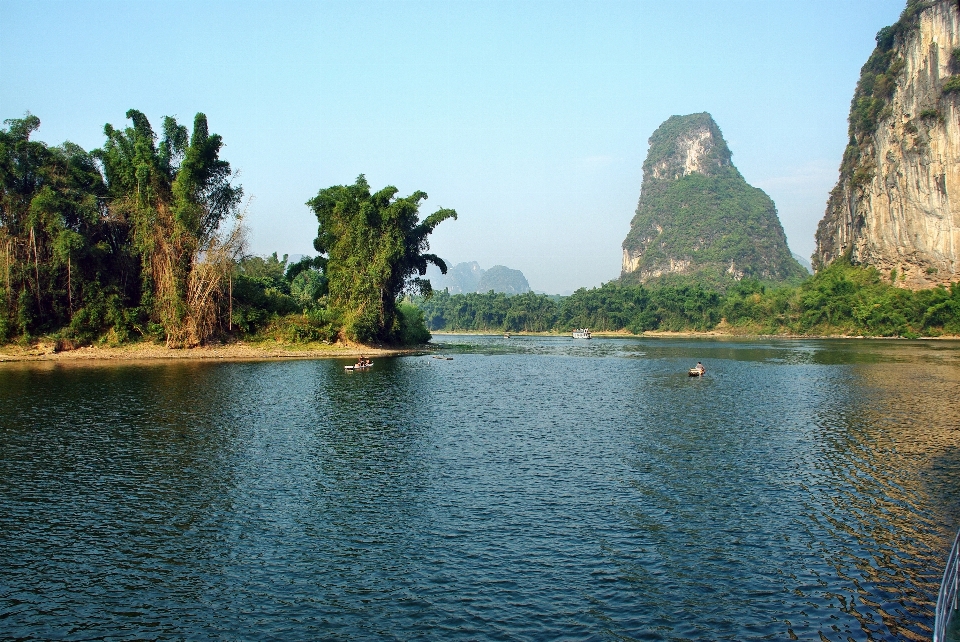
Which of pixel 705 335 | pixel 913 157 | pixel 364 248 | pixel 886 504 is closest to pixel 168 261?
pixel 364 248

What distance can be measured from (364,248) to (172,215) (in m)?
16.7

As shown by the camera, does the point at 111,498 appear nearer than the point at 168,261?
Yes

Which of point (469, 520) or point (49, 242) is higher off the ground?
point (49, 242)

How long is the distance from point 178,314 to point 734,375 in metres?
44.3

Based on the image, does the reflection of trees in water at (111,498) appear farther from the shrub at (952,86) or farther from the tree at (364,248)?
the shrub at (952,86)

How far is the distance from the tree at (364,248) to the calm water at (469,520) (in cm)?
3189

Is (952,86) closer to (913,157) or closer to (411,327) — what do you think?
(913,157)

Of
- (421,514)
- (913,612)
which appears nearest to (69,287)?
(421,514)

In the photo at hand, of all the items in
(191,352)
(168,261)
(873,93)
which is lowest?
(191,352)

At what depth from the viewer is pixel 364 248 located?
204 ft

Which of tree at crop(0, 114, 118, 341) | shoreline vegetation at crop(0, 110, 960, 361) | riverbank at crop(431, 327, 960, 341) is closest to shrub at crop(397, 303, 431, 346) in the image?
shoreline vegetation at crop(0, 110, 960, 361)

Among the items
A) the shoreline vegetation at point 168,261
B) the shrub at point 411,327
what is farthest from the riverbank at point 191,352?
the shrub at point 411,327

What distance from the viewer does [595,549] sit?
12.7m

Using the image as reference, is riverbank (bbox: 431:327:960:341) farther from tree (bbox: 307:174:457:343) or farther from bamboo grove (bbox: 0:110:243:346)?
bamboo grove (bbox: 0:110:243:346)
